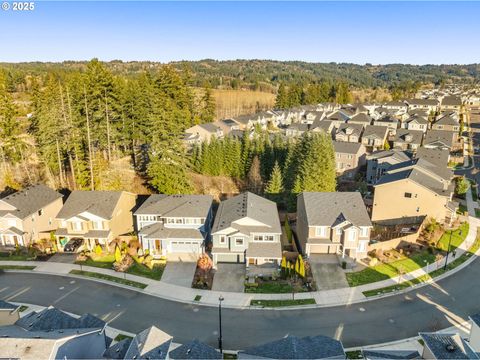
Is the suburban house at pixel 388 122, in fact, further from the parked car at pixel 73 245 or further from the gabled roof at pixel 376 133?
the parked car at pixel 73 245

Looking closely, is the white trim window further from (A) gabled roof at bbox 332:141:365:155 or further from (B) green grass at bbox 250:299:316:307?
(A) gabled roof at bbox 332:141:365:155

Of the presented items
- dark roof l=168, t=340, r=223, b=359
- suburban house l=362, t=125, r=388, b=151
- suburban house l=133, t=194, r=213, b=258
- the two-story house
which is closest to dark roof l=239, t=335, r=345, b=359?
dark roof l=168, t=340, r=223, b=359

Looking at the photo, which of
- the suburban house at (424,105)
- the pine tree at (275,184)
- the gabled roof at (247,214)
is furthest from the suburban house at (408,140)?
the gabled roof at (247,214)

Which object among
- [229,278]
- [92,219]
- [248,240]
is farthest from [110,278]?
[248,240]

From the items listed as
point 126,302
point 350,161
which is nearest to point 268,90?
point 350,161

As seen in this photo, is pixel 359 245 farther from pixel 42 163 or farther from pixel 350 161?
pixel 42 163

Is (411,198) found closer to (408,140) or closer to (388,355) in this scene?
(388,355)
